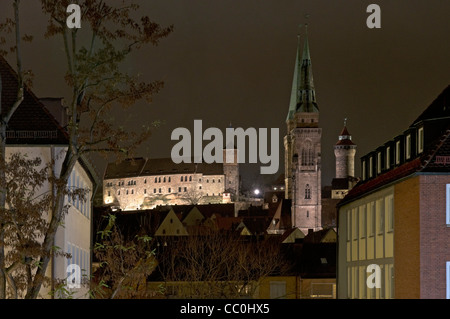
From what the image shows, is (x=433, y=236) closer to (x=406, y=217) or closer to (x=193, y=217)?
(x=406, y=217)

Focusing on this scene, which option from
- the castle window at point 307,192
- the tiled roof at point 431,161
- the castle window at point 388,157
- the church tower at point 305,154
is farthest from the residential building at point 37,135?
the castle window at point 307,192

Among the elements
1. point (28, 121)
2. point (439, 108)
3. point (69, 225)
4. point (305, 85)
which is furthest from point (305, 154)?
point (28, 121)

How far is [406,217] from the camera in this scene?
87.6 ft

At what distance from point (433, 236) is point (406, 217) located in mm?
1549

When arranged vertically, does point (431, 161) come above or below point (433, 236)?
above

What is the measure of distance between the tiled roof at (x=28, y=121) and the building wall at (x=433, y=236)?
10.3 meters

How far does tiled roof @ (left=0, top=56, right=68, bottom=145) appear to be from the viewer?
25375mm

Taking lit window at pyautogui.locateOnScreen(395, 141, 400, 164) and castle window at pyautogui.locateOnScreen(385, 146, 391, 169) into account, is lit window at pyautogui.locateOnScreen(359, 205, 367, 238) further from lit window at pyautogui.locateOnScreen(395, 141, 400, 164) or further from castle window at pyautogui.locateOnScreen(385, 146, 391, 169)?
lit window at pyautogui.locateOnScreen(395, 141, 400, 164)

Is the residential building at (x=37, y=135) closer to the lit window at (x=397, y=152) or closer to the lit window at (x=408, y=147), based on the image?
the lit window at (x=408, y=147)

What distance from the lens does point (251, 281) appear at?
49.2m

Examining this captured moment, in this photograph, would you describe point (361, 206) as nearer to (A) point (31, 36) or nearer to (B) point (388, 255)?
(B) point (388, 255)

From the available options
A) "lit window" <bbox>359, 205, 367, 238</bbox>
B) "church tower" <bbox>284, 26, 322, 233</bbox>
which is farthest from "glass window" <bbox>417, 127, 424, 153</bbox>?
"church tower" <bbox>284, 26, 322, 233</bbox>
